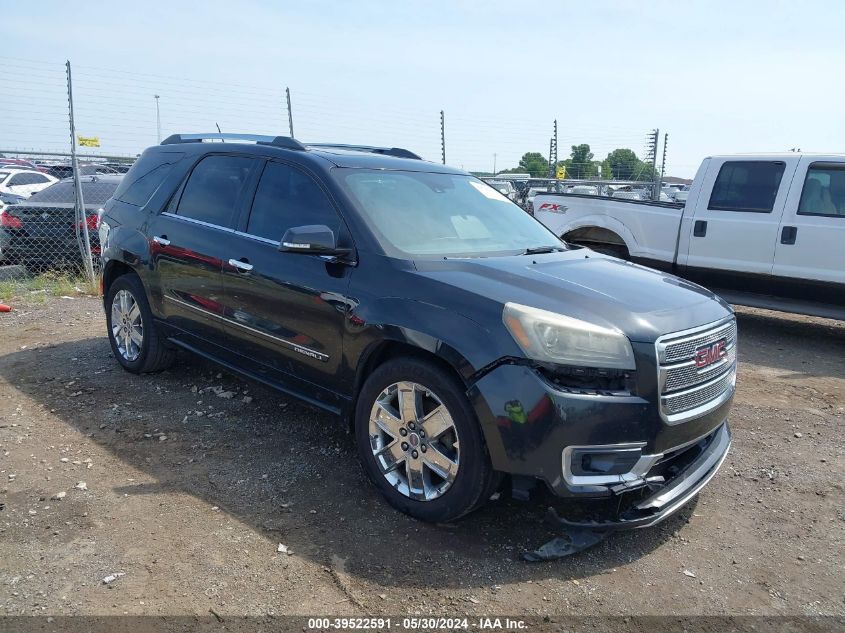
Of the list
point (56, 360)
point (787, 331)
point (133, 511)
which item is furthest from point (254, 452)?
point (787, 331)

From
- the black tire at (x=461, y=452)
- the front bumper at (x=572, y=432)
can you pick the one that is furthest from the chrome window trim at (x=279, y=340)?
the front bumper at (x=572, y=432)

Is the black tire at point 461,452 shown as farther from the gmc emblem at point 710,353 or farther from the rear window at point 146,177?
the rear window at point 146,177

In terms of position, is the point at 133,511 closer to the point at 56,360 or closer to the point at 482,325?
the point at 482,325

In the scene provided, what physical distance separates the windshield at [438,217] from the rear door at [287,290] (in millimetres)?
237

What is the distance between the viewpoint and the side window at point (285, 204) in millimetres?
3877

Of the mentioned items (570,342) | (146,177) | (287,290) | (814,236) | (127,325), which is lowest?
(127,325)

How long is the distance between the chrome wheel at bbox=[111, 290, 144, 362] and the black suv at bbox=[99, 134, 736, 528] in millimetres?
527

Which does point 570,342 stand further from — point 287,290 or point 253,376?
point 253,376

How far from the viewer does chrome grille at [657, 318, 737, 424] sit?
3.02 metres

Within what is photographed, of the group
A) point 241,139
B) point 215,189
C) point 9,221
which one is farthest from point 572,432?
point 9,221

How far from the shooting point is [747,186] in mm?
7406

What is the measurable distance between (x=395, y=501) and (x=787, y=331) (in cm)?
621

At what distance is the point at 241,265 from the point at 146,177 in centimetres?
177

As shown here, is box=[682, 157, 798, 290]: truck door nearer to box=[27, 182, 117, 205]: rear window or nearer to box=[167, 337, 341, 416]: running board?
box=[167, 337, 341, 416]: running board
